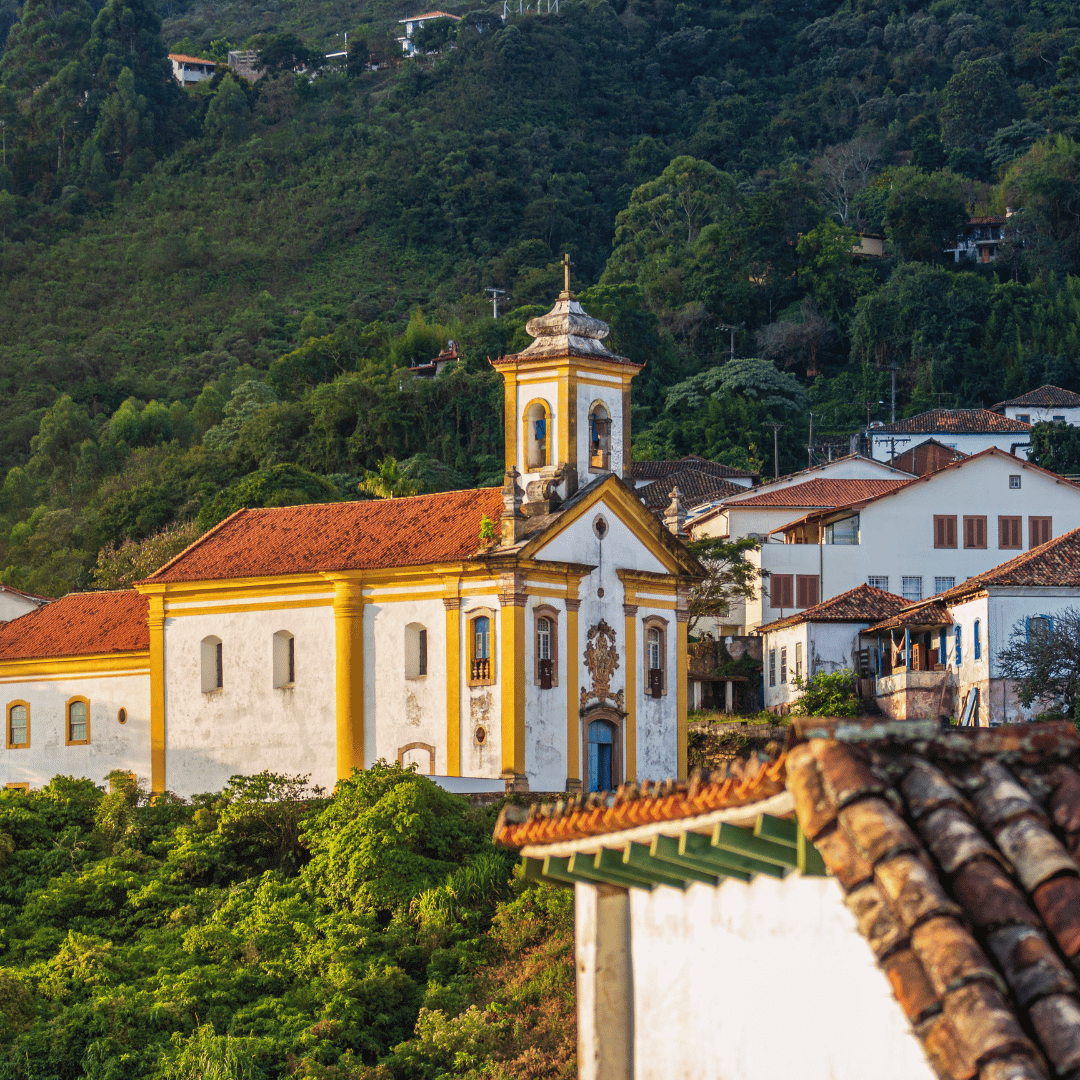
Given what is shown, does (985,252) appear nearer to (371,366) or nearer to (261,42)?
(371,366)

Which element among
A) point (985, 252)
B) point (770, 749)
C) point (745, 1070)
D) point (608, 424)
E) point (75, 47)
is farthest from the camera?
point (75, 47)

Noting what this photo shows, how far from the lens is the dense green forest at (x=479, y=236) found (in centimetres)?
8781

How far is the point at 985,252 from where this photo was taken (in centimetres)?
11175

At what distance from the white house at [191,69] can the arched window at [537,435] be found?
11500cm

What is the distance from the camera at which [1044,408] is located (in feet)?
281

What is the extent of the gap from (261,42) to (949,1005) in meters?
153

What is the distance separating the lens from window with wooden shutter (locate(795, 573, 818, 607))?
61.3 metres

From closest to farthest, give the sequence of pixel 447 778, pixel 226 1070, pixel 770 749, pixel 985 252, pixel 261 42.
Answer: pixel 770 749
pixel 226 1070
pixel 447 778
pixel 985 252
pixel 261 42

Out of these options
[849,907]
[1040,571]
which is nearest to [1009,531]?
[1040,571]

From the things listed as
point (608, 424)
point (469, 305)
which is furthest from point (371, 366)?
point (608, 424)

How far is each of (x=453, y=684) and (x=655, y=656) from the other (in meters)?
4.91

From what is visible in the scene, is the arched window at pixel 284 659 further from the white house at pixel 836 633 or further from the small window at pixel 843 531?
the small window at pixel 843 531

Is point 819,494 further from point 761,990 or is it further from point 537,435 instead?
point 761,990

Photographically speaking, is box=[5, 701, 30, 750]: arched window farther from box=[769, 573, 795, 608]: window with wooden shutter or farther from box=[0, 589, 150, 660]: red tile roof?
box=[769, 573, 795, 608]: window with wooden shutter
